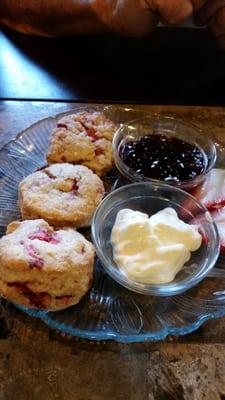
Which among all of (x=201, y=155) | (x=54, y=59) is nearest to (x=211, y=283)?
(x=201, y=155)

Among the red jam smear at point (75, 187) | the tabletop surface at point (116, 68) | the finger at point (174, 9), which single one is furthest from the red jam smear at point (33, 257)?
the finger at point (174, 9)

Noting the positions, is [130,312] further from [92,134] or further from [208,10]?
[208,10]

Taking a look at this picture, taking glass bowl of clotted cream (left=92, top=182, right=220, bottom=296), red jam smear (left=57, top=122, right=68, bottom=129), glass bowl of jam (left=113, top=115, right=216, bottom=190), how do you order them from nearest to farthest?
glass bowl of clotted cream (left=92, top=182, right=220, bottom=296) < glass bowl of jam (left=113, top=115, right=216, bottom=190) < red jam smear (left=57, top=122, right=68, bottom=129)

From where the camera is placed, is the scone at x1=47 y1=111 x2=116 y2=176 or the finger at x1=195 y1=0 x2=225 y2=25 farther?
the finger at x1=195 y1=0 x2=225 y2=25

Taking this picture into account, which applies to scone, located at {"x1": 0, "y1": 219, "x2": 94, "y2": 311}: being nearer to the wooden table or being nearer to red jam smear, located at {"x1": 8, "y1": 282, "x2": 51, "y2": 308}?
red jam smear, located at {"x1": 8, "y1": 282, "x2": 51, "y2": 308}

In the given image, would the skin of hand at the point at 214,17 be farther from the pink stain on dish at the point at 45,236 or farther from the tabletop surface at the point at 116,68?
the pink stain on dish at the point at 45,236

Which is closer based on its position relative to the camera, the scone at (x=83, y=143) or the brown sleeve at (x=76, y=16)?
the scone at (x=83, y=143)

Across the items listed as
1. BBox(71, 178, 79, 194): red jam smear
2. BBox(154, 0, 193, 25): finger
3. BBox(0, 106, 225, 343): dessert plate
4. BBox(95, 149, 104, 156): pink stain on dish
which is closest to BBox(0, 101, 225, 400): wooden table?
BBox(0, 106, 225, 343): dessert plate

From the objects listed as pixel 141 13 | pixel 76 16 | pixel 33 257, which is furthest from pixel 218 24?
pixel 33 257
